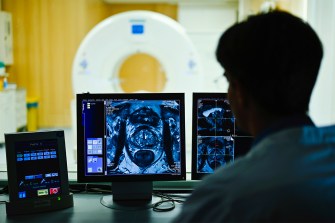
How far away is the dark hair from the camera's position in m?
0.70

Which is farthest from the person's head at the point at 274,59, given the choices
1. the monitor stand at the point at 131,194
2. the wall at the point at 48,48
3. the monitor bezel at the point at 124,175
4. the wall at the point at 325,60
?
the wall at the point at 48,48

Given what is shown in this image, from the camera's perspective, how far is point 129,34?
3.80m

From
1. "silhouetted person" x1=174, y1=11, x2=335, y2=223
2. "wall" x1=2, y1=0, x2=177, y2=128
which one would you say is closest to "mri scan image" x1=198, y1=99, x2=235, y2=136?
"silhouetted person" x1=174, y1=11, x2=335, y2=223

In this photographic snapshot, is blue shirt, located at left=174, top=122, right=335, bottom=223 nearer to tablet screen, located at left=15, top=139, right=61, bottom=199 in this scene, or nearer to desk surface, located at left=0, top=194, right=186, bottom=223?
desk surface, located at left=0, top=194, right=186, bottom=223

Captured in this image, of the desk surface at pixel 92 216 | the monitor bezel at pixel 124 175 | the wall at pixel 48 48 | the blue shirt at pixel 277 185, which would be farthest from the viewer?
the wall at pixel 48 48

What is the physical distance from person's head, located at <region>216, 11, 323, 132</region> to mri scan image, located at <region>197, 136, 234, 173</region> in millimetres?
853

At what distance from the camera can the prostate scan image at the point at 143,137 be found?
1.57 m

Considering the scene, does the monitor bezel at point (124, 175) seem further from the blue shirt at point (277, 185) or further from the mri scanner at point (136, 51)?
the mri scanner at point (136, 51)

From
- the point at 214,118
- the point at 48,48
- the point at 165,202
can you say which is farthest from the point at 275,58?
the point at 48,48

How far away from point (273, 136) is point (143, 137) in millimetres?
933

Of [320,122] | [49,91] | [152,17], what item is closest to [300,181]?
[320,122]

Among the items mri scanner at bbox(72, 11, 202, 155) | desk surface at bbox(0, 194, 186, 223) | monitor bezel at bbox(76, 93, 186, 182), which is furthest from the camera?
mri scanner at bbox(72, 11, 202, 155)

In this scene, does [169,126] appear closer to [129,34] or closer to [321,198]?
[321,198]

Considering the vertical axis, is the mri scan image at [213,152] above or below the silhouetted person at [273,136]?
below
